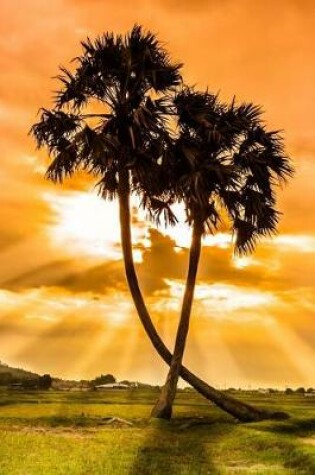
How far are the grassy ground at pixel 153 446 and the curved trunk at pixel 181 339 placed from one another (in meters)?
0.74

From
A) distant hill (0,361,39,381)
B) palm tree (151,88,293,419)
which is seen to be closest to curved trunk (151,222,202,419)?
palm tree (151,88,293,419)

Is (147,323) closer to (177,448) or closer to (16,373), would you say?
(177,448)

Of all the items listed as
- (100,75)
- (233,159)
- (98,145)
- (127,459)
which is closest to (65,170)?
(98,145)

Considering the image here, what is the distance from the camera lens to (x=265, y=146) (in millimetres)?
31891

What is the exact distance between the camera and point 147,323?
30.8 m

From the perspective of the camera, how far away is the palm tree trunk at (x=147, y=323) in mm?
30188

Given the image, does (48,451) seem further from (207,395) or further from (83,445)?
(207,395)

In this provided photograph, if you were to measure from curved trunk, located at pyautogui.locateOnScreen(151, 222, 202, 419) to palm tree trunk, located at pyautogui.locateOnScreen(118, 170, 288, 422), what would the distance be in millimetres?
543

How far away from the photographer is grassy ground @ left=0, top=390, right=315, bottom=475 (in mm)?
17578

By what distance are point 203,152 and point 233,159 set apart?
161cm

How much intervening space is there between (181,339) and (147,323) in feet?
5.14

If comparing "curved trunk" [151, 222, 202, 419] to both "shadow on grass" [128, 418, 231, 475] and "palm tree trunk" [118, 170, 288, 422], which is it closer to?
"palm tree trunk" [118, 170, 288, 422]

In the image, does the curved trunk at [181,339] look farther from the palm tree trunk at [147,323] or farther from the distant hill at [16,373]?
the distant hill at [16,373]

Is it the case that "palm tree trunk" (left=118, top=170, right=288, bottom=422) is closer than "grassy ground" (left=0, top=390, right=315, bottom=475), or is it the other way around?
"grassy ground" (left=0, top=390, right=315, bottom=475)
